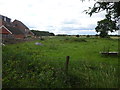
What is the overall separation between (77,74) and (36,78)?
177 centimetres

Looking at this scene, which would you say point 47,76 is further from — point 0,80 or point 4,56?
point 4,56

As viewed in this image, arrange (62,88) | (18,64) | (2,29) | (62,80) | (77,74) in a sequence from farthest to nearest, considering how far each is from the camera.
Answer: (2,29) → (18,64) → (77,74) → (62,80) → (62,88)

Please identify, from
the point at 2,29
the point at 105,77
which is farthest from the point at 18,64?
the point at 2,29

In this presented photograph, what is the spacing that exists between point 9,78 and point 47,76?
1.60 meters

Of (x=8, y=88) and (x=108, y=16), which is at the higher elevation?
(x=108, y=16)

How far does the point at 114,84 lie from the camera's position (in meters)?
5.44

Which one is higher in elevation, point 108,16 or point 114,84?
point 108,16

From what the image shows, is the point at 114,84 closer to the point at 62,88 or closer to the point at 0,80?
the point at 62,88

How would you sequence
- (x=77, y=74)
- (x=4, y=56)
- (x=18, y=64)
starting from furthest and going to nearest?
(x=4, y=56) → (x=18, y=64) → (x=77, y=74)

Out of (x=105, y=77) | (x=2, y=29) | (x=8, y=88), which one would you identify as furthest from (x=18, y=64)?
(x=2, y=29)

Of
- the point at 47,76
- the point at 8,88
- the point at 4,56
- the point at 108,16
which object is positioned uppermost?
the point at 108,16

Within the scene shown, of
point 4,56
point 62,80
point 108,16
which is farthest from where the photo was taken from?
point 108,16

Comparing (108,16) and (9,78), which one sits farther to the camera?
(108,16)

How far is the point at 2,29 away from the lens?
1550 inches
